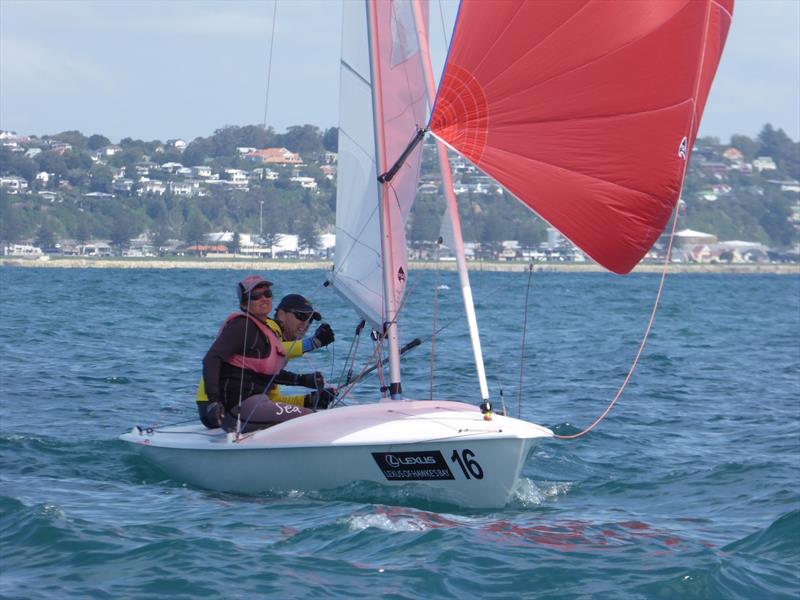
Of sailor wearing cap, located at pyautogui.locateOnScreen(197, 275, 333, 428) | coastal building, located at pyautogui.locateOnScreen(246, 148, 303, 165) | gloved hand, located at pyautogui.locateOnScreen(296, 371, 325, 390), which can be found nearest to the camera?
sailor wearing cap, located at pyautogui.locateOnScreen(197, 275, 333, 428)

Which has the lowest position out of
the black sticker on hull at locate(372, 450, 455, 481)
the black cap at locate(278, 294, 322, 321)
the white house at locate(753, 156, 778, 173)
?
the black sticker on hull at locate(372, 450, 455, 481)

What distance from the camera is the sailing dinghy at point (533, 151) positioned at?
6.64 meters

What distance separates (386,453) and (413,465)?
161mm

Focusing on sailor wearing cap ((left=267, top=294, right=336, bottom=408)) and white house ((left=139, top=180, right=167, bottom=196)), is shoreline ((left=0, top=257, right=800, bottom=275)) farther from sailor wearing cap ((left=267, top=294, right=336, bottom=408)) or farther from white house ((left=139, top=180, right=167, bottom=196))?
sailor wearing cap ((left=267, top=294, right=336, bottom=408))

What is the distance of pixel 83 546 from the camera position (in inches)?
242

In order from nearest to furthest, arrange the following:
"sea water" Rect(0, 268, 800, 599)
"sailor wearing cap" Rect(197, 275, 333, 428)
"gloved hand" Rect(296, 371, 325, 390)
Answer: "sea water" Rect(0, 268, 800, 599), "sailor wearing cap" Rect(197, 275, 333, 428), "gloved hand" Rect(296, 371, 325, 390)

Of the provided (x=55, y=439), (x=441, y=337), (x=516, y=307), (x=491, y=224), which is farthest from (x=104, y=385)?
(x=491, y=224)

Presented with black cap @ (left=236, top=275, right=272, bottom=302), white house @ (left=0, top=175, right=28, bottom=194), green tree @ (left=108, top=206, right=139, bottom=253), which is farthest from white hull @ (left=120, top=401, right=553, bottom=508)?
white house @ (left=0, top=175, right=28, bottom=194)

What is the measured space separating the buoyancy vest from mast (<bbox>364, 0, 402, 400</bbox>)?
0.67 metres

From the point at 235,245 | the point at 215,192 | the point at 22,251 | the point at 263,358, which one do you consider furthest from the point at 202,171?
the point at 263,358

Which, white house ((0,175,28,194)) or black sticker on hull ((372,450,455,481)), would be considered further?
white house ((0,175,28,194))

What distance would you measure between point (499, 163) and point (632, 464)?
319 cm

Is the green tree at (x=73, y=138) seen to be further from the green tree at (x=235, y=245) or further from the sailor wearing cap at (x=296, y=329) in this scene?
the sailor wearing cap at (x=296, y=329)

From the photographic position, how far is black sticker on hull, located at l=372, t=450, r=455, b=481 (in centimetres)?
702
